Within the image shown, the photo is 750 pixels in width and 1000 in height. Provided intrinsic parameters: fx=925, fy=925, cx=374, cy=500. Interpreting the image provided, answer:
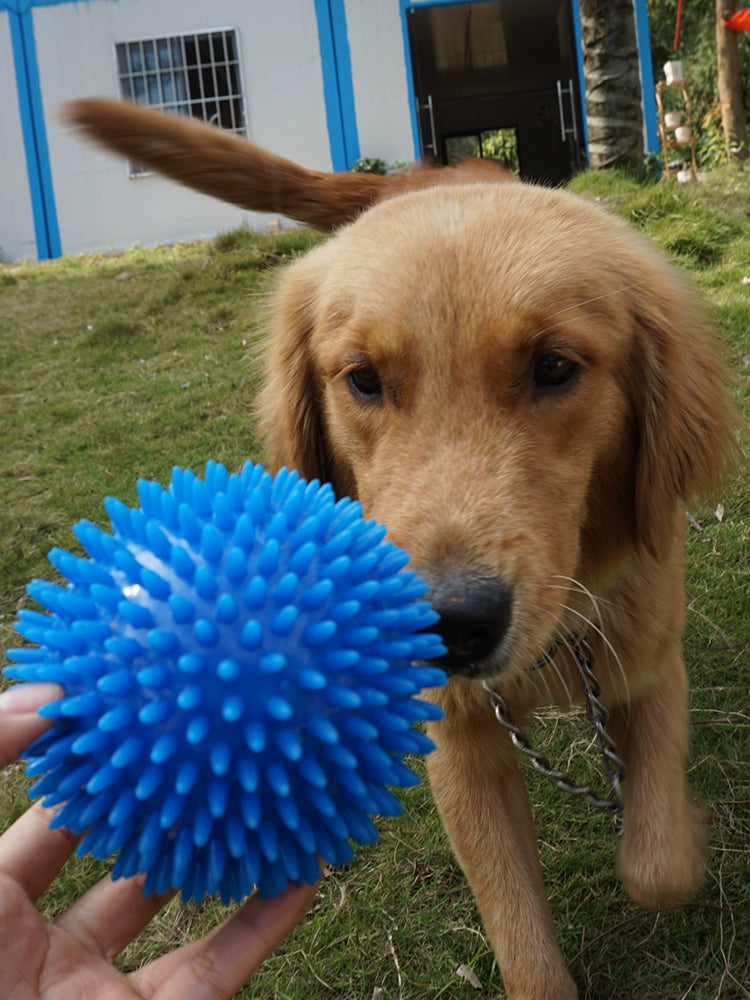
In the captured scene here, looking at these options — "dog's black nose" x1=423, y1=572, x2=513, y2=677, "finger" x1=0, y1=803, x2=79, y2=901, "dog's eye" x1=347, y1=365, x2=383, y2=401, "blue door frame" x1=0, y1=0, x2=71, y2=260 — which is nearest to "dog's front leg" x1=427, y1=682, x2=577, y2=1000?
"dog's black nose" x1=423, y1=572, x2=513, y2=677

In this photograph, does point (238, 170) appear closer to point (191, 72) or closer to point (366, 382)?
point (366, 382)

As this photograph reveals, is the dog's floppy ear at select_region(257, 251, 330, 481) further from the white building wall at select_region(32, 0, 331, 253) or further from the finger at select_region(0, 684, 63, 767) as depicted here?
the white building wall at select_region(32, 0, 331, 253)

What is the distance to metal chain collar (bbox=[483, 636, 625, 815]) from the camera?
2260 millimetres

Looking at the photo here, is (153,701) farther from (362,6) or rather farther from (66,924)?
(362,6)

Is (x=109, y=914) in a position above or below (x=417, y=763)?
above

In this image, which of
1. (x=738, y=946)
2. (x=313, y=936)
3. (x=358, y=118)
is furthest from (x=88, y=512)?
(x=358, y=118)

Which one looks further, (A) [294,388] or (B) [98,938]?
(A) [294,388]

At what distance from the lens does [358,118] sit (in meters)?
14.6

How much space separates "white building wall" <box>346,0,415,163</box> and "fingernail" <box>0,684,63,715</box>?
572 inches

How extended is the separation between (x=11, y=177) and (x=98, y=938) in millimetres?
15864

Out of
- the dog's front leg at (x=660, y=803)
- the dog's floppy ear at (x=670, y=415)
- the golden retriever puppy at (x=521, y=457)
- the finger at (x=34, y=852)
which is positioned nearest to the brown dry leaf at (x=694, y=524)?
the golden retriever puppy at (x=521, y=457)

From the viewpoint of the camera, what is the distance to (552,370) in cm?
219

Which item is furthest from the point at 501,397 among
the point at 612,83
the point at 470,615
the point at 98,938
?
the point at 612,83

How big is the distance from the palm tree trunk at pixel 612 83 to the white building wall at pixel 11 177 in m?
10.1
